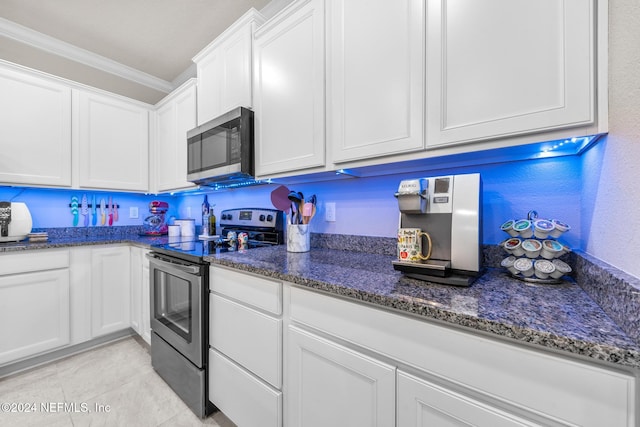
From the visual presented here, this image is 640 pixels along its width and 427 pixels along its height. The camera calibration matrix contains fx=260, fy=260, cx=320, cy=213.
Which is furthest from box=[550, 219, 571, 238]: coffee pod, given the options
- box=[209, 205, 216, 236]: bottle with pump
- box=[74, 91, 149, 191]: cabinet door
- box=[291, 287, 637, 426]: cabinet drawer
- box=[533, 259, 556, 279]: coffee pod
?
box=[74, 91, 149, 191]: cabinet door

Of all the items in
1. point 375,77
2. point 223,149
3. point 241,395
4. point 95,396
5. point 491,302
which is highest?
point 375,77

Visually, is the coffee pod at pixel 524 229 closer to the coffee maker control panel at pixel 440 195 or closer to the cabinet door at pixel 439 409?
the coffee maker control panel at pixel 440 195

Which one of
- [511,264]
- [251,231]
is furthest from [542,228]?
[251,231]

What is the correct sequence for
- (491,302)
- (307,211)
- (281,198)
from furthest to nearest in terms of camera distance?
(281,198) < (307,211) < (491,302)

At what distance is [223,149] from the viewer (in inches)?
71.7

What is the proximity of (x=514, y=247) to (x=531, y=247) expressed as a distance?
0.05m

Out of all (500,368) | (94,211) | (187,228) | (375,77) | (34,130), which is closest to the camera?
(500,368)

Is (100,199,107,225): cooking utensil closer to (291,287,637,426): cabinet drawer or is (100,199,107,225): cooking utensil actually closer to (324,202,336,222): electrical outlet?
(324,202,336,222): electrical outlet

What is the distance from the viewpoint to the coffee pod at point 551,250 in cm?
87

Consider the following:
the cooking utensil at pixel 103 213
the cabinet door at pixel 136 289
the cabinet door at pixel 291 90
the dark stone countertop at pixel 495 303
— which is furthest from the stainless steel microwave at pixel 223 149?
the cooking utensil at pixel 103 213

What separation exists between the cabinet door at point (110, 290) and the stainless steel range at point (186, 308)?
2.44 feet

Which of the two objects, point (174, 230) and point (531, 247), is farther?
point (174, 230)

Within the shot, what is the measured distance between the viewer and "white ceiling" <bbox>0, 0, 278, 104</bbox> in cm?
199

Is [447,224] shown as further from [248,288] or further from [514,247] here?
[248,288]
